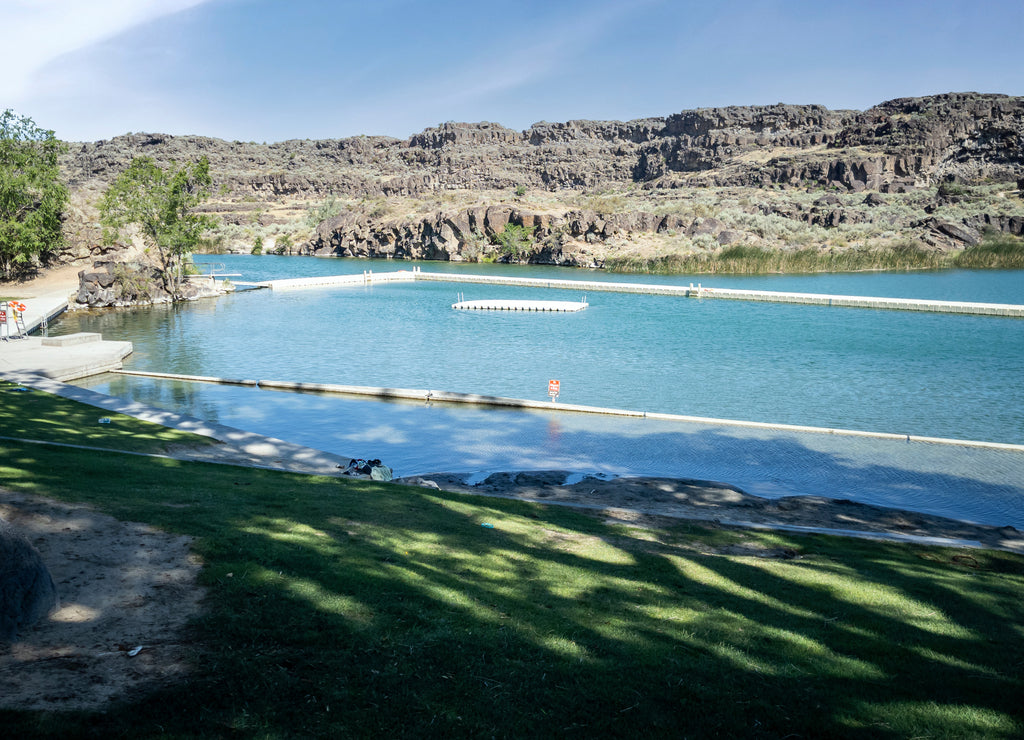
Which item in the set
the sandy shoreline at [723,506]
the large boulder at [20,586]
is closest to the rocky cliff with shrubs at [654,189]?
the sandy shoreline at [723,506]

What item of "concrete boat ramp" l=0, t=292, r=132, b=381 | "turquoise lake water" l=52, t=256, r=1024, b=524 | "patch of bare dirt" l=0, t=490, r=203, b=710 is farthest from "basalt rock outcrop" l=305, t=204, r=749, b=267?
"patch of bare dirt" l=0, t=490, r=203, b=710

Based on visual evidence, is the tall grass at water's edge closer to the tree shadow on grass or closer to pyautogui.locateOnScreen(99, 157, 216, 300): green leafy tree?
pyautogui.locateOnScreen(99, 157, 216, 300): green leafy tree

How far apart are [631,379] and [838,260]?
155 feet

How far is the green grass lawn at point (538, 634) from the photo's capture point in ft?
13.2

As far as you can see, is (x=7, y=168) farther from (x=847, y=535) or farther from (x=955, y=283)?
Answer: (x=955, y=283)

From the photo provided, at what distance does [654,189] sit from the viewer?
118500 mm

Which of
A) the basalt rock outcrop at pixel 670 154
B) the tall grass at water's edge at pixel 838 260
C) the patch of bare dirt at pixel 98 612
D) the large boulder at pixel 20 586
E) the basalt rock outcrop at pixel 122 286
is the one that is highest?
the basalt rock outcrop at pixel 670 154

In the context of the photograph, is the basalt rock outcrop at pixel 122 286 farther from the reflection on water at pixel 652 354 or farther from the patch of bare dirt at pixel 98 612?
the patch of bare dirt at pixel 98 612

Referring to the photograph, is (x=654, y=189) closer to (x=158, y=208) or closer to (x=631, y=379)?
(x=158, y=208)

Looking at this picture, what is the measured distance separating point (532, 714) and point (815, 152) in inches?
5197

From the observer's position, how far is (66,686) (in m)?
3.89

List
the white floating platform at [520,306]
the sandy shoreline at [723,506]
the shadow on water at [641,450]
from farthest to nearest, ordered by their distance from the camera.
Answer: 1. the white floating platform at [520,306]
2. the shadow on water at [641,450]
3. the sandy shoreline at [723,506]

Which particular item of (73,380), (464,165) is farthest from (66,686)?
(464,165)

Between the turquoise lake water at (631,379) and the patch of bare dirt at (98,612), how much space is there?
6.93 meters
